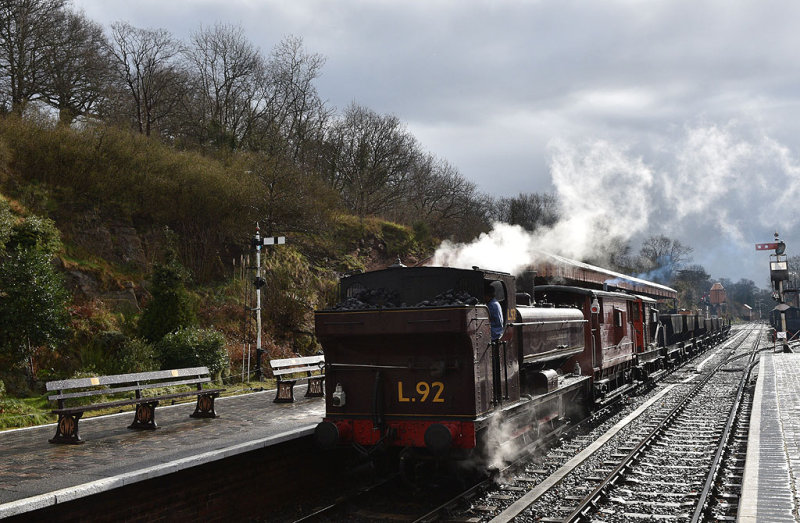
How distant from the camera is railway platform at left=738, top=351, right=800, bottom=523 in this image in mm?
5941

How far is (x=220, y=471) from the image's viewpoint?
6676mm

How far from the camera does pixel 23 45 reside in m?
21.3

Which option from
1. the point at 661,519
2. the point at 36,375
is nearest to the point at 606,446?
the point at 661,519

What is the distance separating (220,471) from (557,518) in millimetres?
3560

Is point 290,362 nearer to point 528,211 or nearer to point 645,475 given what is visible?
point 645,475

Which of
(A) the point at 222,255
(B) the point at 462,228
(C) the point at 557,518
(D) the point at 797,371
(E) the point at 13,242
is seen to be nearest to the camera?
(C) the point at 557,518

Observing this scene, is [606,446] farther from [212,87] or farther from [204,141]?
[212,87]

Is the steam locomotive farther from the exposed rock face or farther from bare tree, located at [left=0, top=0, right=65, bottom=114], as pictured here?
bare tree, located at [left=0, top=0, right=65, bottom=114]

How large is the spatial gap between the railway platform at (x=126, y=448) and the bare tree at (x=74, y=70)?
15.5m

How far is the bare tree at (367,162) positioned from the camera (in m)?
33.7

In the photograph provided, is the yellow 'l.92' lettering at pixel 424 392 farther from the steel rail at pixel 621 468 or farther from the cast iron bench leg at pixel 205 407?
the cast iron bench leg at pixel 205 407

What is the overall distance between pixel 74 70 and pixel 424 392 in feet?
70.8

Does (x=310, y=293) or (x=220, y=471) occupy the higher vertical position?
(x=310, y=293)

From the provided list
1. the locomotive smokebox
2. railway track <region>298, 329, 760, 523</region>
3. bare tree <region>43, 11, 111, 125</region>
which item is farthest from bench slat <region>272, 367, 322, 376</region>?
bare tree <region>43, 11, 111, 125</region>
